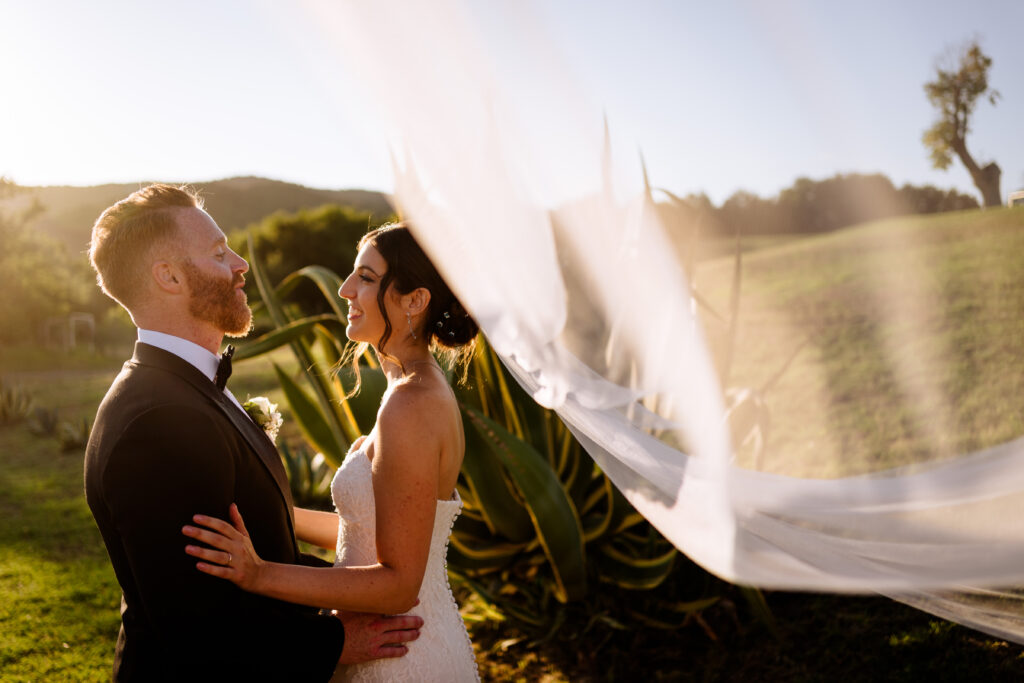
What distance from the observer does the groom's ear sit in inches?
69.6

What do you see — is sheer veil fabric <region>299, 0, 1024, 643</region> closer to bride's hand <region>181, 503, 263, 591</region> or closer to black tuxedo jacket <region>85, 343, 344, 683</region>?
black tuxedo jacket <region>85, 343, 344, 683</region>

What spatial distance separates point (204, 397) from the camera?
64.9 inches

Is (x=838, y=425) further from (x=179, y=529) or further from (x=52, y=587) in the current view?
(x=52, y=587)

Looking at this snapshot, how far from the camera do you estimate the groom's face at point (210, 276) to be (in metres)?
1.81

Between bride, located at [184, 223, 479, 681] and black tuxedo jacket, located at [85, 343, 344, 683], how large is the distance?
0.06 m

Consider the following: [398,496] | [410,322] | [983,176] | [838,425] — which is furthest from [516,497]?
[983,176]

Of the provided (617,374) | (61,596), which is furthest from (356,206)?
(617,374)

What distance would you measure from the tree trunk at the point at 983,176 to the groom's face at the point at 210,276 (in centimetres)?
189

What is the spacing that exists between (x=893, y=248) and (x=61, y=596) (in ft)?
15.9

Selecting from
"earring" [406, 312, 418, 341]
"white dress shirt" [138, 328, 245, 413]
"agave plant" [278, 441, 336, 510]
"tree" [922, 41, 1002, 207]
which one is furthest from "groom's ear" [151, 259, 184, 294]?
"agave plant" [278, 441, 336, 510]

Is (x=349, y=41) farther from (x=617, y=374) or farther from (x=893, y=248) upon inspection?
(x=893, y=248)

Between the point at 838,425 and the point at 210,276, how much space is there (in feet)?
7.90

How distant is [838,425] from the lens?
2965 millimetres

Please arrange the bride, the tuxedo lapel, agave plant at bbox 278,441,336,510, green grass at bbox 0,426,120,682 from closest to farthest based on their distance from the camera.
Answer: the bride → the tuxedo lapel → green grass at bbox 0,426,120,682 → agave plant at bbox 278,441,336,510
